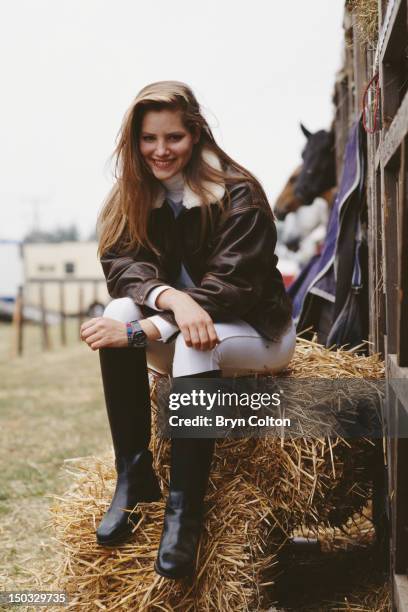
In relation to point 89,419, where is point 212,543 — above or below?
above

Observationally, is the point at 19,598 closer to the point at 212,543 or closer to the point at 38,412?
the point at 212,543

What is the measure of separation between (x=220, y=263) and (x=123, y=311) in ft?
0.98

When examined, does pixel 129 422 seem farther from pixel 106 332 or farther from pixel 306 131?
pixel 306 131

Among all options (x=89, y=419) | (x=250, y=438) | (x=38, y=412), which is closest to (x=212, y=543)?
(x=250, y=438)

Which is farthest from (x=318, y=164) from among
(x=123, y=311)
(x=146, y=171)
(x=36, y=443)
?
(x=123, y=311)

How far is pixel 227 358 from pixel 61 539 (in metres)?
0.67

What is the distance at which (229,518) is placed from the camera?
191 cm

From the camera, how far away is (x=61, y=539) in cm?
195

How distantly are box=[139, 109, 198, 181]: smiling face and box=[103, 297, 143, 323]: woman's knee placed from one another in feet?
1.30

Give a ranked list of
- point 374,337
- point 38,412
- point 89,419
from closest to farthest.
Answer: point 374,337 < point 89,419 < point 38,412

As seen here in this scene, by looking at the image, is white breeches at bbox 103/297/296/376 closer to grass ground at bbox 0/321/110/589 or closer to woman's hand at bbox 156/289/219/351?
woman's hand at bbox 156/289/219/351

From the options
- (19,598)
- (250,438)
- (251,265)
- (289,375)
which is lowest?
(19,598)

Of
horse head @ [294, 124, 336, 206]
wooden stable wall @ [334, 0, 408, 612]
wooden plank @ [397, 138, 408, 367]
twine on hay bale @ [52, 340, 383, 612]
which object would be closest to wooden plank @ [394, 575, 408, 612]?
wooden stable wall @ [334, 0, 408, 612]

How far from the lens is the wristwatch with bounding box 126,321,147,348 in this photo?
1906 mm
